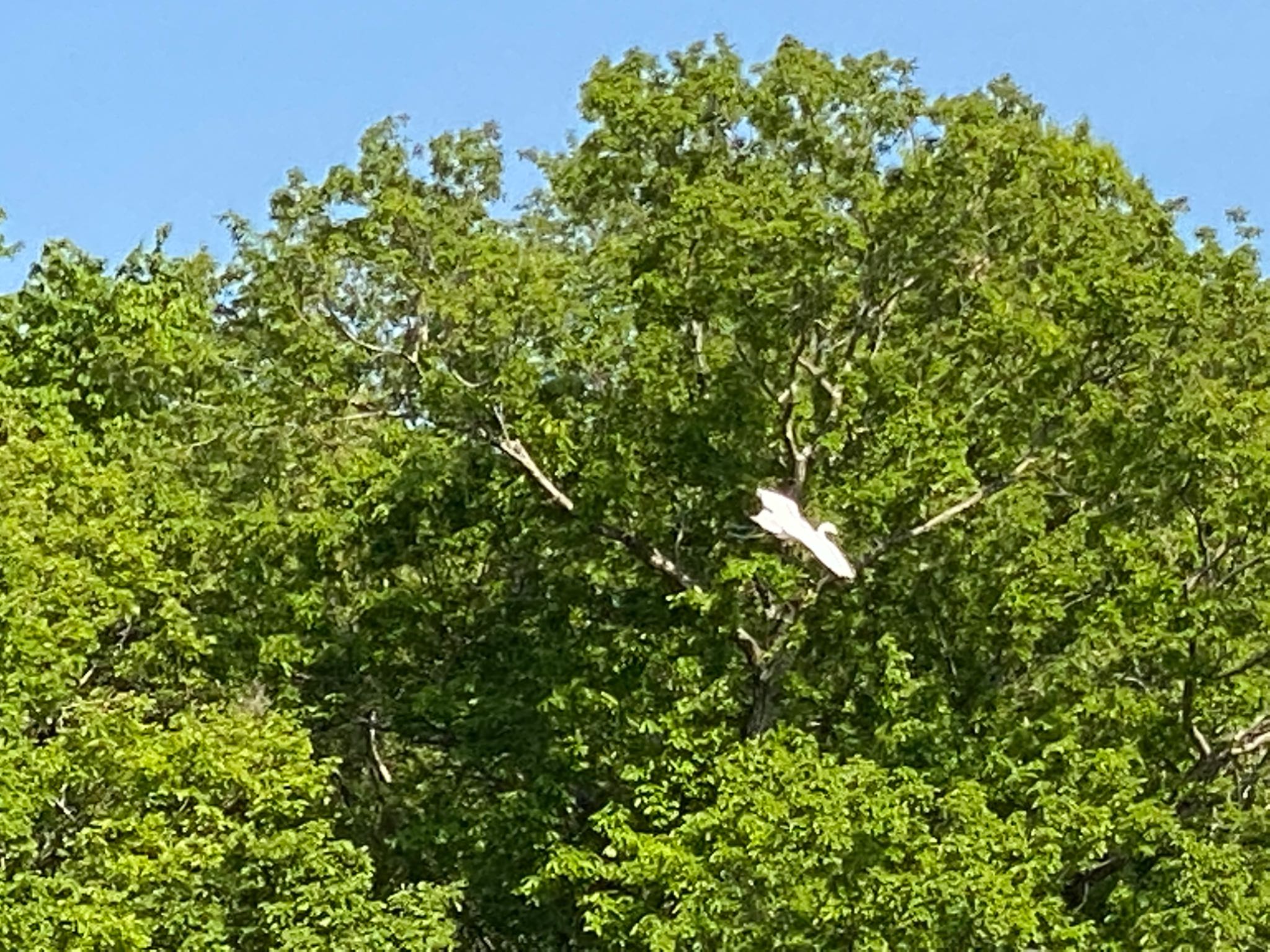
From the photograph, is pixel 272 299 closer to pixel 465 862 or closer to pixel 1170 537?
pixel 465 862

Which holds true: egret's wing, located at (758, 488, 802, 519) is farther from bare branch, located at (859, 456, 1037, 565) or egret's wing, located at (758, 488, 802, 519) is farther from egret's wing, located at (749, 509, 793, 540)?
bare branch, located at (859, 456, 1037, 565)

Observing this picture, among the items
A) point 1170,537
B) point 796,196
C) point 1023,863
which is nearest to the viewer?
point 1023,863

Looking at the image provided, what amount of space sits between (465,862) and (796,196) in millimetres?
6551

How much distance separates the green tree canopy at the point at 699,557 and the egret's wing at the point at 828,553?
113 centimetres

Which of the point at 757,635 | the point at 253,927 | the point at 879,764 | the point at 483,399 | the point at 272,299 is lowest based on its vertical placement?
the point at 253,927

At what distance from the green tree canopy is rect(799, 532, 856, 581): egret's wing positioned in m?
1.13

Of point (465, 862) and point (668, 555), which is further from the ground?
point (668, 555)

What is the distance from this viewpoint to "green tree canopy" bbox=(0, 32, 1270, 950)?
17.2 m

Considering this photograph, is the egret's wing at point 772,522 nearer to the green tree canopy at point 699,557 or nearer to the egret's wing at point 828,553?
the egret's wing at point 828,553

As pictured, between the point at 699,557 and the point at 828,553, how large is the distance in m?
3.25

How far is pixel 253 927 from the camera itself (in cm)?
1781

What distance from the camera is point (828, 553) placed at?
16469 mm

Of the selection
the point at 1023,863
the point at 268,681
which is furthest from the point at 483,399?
the point at 1023,863

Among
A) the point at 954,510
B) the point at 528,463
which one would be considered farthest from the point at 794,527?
the point at 528,463
